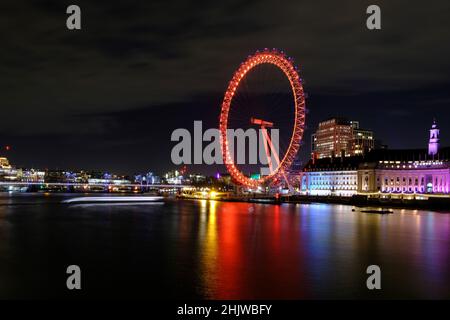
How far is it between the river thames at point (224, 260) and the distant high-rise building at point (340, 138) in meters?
85.1

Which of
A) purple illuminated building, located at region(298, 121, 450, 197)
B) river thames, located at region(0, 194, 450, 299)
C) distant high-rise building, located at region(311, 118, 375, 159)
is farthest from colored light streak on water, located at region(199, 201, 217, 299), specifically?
distant high-rise building, located at region(311, 118, 375, 159)

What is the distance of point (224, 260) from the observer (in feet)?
62.1

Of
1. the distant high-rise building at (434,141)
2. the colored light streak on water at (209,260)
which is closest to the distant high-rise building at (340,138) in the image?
the distant high-rise building at (434,141)

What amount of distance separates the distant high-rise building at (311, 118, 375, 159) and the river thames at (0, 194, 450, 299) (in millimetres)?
85053

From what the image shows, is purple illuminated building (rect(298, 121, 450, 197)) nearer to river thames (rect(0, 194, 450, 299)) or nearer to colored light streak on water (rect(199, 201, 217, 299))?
river thames (rect(0, 194, 450, 299))

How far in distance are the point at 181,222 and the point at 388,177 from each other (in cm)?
5132

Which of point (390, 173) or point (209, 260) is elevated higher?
point (390, 173)

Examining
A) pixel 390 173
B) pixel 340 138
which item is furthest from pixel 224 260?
pixel 340 138

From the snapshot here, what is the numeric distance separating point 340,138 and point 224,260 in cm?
10528

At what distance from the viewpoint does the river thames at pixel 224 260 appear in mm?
14352

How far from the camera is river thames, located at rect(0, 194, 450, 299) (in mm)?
14352

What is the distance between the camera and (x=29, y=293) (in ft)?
45.8

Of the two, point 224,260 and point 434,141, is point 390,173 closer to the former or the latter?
point 434,141
